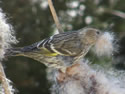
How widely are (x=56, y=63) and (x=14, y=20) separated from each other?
0.83 metres

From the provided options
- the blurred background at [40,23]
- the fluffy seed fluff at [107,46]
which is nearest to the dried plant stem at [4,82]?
the fluffy seed fluff at [107,46]

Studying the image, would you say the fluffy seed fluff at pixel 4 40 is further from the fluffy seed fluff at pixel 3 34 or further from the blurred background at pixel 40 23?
the blurred background at pixel 40 23

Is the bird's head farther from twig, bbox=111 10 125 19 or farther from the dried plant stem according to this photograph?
the dried plant stem

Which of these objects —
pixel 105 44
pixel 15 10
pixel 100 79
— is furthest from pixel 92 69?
pixel 15 10

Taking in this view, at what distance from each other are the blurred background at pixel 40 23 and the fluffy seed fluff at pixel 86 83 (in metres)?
0.91

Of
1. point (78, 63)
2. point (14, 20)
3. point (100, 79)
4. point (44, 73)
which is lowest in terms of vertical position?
point (100, 79)

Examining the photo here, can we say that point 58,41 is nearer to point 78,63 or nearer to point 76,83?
point 78,63

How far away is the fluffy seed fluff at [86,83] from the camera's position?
1.77 m

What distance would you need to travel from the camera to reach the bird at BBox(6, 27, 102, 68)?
7.26 ft

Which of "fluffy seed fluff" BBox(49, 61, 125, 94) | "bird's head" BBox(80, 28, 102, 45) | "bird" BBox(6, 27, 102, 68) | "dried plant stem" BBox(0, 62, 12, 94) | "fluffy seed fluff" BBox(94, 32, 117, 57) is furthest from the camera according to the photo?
"bird's head" BBox(80, 28, 102, 45)

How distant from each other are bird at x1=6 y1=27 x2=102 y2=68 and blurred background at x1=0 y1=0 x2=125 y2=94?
40 cm

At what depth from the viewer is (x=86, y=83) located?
179 cm

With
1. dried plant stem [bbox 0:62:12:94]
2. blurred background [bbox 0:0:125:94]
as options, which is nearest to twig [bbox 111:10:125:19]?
blurred background [bbox 0:0:125:94]

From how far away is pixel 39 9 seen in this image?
290 centimetres
